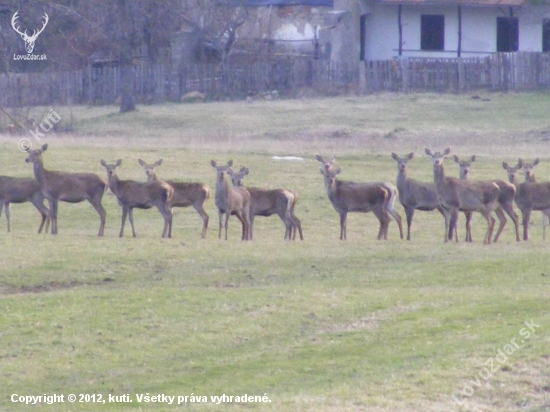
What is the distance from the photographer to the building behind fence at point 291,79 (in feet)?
173

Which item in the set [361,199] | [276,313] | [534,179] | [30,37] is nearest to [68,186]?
[361,199]

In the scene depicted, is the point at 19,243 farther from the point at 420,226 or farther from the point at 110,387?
the point at 420,226

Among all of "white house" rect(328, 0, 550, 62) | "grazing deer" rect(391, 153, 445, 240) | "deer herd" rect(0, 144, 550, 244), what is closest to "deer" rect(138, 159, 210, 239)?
"deer herd" rect(0, 144, 550, 244)

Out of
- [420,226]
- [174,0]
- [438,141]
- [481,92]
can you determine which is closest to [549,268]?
[420,226]

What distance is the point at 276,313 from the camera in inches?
591

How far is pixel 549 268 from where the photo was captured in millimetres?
18234

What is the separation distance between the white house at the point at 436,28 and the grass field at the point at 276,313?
29004 millimetres

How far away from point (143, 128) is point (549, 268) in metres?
29.4

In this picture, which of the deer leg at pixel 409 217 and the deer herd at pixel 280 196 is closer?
the deer herd at pixel 280 196

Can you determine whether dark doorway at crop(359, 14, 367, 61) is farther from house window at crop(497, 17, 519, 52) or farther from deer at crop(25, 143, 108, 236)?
deer at crop(25, 143, 108, 236)

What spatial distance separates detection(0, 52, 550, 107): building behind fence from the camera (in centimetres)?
5284

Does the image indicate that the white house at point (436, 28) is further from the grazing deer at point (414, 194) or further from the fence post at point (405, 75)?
the grazing deer at point (414, 194)

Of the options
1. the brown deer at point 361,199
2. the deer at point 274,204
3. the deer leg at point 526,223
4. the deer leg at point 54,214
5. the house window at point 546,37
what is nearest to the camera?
the deer leg at point 54,214

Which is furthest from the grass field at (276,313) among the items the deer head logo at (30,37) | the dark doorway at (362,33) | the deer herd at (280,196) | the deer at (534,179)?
the dark doorway at (362,33)
